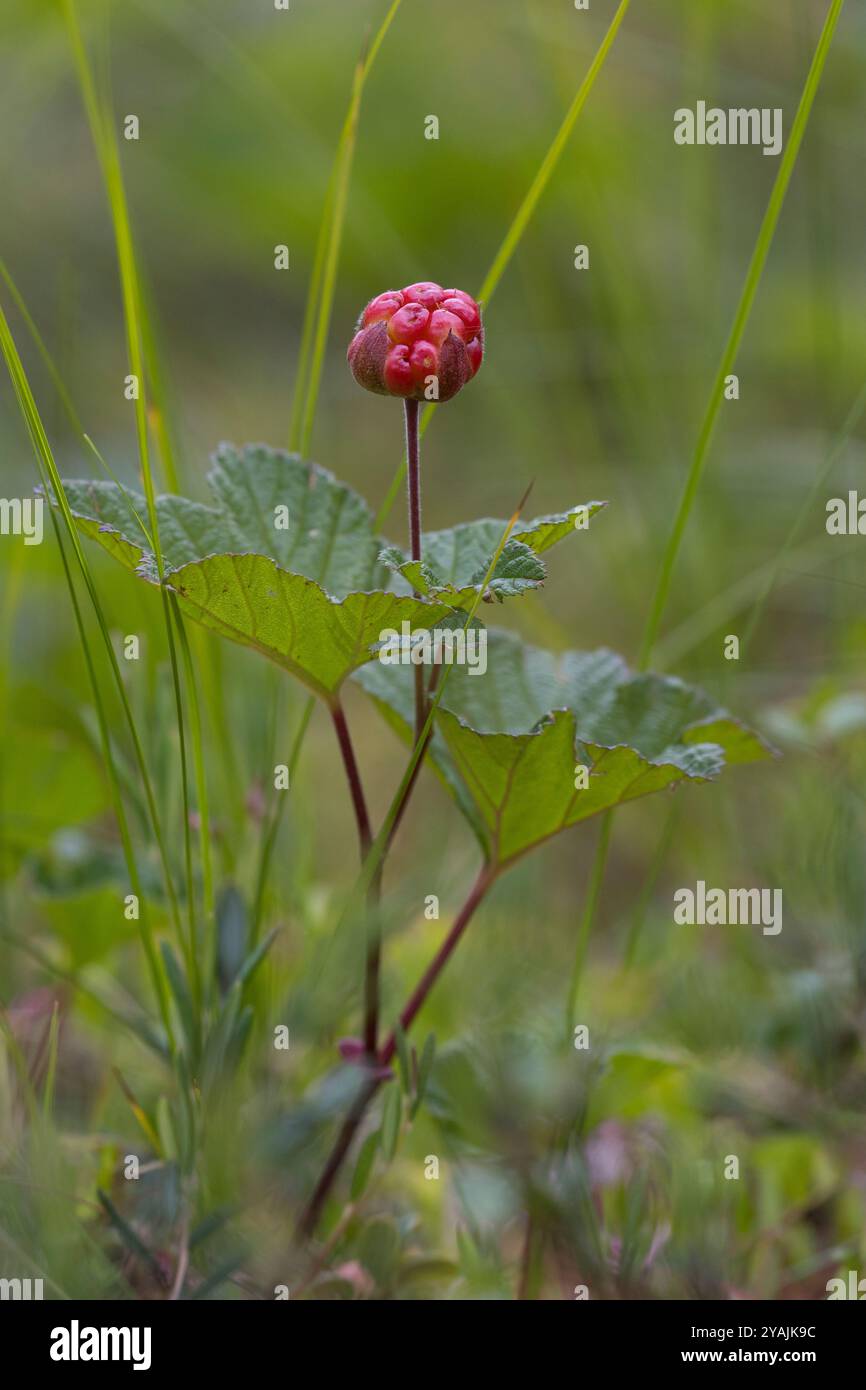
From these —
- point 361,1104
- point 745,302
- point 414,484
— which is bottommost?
point 361,1104

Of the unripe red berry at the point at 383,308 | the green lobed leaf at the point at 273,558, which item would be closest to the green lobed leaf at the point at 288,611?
the green lobed leaf at the point at 273,558

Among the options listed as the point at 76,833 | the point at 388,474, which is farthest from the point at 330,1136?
the point at 388,474

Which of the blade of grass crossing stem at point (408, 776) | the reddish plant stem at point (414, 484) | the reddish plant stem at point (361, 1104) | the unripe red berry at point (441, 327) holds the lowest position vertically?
the reddish plant stem at point (361, 1104)

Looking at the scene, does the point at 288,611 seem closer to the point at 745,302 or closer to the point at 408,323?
the point at 408,323

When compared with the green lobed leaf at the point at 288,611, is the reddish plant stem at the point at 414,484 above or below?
above

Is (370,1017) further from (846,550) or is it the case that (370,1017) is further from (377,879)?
(846,550)

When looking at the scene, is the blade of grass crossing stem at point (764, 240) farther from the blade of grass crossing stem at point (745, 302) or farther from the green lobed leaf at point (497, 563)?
the green lobed leaf at point (497, 563)

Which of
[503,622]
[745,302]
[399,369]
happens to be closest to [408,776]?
[399,369]
